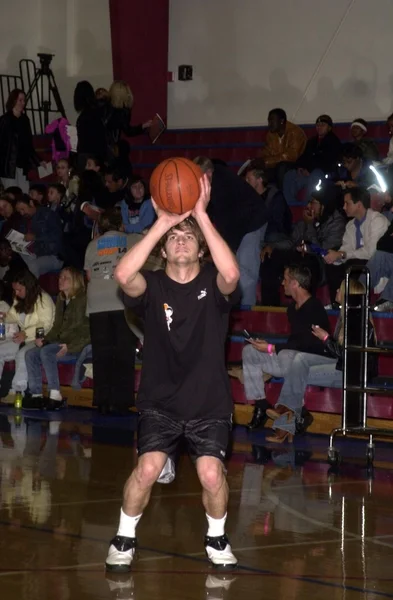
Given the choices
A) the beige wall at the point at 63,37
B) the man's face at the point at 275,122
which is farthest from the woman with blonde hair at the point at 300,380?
the beige wall at the point at 63,37

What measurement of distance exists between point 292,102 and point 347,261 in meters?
7.82

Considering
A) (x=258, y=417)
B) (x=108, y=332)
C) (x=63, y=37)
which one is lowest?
(x=258, y=417)

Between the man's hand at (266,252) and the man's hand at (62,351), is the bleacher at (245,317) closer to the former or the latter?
the man's hand at (62,351)

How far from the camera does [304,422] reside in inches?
460

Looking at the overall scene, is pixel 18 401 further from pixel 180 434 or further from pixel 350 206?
pixel 180 434

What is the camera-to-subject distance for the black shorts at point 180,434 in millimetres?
6324

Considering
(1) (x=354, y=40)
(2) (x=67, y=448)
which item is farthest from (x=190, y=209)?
(1) (x=354, y=40)

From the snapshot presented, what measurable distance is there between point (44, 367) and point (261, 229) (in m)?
3.12

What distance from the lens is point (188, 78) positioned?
70.9 feet

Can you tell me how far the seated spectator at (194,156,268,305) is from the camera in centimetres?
1212

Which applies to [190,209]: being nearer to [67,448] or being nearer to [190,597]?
[190,597]

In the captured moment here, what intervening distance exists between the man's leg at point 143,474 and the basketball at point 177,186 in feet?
3.66

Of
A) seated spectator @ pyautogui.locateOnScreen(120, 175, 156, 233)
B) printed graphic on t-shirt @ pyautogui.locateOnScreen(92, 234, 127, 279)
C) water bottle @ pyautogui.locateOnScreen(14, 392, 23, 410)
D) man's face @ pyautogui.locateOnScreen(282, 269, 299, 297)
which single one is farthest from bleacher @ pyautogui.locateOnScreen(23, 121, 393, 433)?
seated spectator @ pyautogui.locateOnScreen(120, 175, 156, 233)

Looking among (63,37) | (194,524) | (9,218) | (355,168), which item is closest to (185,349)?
(194,524)
